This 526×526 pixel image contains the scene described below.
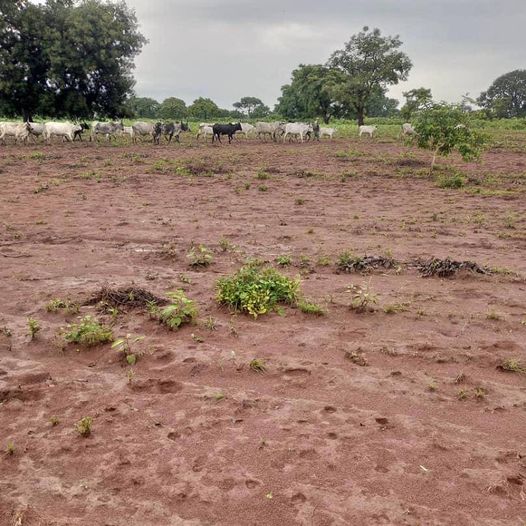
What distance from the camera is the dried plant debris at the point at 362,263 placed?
21.2 ft

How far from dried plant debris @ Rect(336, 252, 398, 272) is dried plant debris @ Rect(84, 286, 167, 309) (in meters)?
2.46

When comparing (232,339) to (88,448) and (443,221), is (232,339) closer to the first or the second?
(88,448)

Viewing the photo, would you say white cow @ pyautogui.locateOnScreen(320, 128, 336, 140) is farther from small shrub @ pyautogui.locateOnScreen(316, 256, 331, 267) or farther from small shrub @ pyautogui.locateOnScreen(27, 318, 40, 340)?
small shrub @ pyautogui.locateOnScreen(27, 318, 40, 340)

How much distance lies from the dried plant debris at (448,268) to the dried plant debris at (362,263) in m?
0.43

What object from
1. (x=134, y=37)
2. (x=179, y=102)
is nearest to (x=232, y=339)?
(x=134, y=37)

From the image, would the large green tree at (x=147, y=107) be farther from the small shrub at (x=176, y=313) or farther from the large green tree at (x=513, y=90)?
the small shrub at (x=176, y=313)

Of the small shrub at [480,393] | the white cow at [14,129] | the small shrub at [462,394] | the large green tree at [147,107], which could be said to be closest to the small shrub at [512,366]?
the small shrub at [480,393]

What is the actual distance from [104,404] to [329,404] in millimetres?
1666

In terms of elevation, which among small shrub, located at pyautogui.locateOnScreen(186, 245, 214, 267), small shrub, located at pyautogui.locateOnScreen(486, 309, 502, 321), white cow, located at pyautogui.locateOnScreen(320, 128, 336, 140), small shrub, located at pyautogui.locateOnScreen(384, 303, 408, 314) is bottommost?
small shrub, located at pyautogui.locateOnScreen(384, 303, 408, 314)

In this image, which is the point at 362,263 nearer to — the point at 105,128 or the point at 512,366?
the point at 512,366

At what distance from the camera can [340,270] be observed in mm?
6438

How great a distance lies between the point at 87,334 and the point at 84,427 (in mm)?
1296

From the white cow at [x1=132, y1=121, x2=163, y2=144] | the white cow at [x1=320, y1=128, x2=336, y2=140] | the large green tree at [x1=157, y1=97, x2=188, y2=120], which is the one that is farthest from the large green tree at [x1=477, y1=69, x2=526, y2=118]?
the white cow at [x1=132, y1=121, x2=163, y2=144]

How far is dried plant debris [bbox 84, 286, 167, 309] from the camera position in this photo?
17.3 feet
